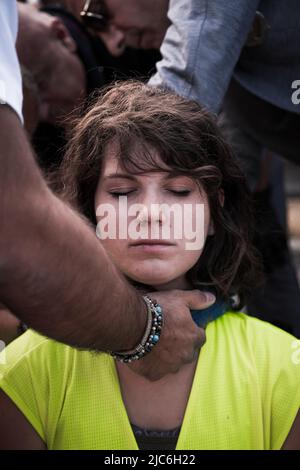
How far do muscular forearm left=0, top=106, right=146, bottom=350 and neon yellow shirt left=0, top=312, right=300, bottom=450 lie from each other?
1.02ft

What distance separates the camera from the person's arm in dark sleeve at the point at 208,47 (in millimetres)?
2115

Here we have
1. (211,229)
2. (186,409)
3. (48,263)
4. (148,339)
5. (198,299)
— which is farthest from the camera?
(211,229)

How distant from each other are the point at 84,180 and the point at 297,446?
0.80 meters

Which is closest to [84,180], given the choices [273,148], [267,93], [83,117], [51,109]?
[83,117]

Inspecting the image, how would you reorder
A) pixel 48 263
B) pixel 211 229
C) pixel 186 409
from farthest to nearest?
pixel 211 229
pixel 186 409
pixel 48 263

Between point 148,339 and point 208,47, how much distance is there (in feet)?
2.55

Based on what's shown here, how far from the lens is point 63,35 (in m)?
3.50

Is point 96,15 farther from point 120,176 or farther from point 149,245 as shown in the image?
point 149,245

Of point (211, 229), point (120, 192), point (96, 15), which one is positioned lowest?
point (211, 229)

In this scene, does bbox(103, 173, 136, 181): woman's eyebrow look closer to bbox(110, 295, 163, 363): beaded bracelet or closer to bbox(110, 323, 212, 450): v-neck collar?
bbox(110, 295, 163, 363): beaded bracelet

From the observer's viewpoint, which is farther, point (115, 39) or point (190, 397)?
point (115, 39)

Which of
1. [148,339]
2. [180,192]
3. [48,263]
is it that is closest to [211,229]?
[180,192]

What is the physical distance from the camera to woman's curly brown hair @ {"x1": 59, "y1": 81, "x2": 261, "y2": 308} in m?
1.97

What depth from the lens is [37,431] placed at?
1.88 m
